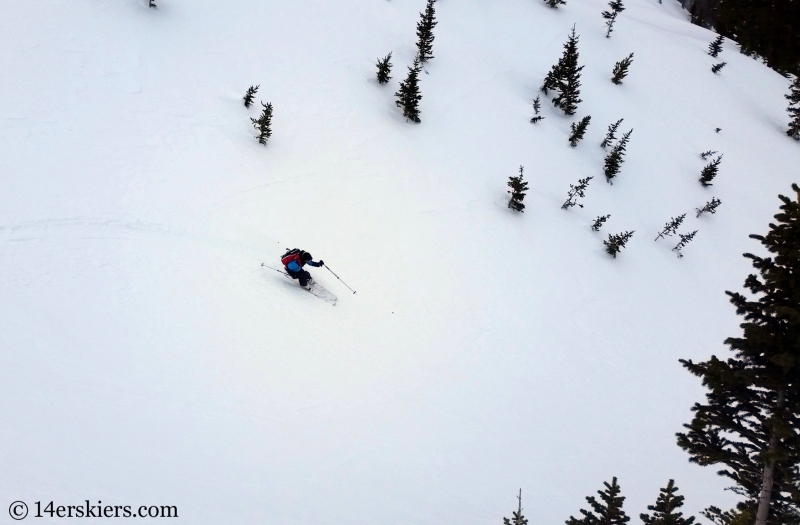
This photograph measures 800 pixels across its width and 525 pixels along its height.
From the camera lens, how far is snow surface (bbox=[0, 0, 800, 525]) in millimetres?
8164

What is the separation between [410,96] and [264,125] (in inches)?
293

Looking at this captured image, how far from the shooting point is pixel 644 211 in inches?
944

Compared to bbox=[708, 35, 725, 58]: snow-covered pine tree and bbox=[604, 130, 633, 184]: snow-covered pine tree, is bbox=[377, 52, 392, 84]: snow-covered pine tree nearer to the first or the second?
bbox=[604, 130, 633, 184]: snow-covered pine tree

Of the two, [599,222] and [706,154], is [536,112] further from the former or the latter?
[706,154]

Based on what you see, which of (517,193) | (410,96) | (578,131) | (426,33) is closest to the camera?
(517,193)

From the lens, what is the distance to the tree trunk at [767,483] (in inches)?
250

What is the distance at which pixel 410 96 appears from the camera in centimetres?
2192

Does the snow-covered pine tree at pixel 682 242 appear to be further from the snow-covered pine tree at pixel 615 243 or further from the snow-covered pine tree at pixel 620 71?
the snow-covered pine tree at pixel 620 71

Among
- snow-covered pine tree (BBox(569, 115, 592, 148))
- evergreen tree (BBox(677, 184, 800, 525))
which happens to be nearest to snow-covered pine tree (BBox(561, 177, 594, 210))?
snow-covered pine tree (BBox(569, 115, 592, 148))

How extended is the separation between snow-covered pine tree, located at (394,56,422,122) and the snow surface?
0.66m

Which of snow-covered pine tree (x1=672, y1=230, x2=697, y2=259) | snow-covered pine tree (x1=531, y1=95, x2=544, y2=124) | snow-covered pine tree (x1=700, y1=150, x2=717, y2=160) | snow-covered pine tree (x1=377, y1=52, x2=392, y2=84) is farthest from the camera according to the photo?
snow-covered pine tree (x1=700, y1=150, x2=717, y2=160)

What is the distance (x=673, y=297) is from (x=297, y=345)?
16.3 metres

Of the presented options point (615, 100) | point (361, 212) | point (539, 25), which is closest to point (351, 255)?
point (361, 212)

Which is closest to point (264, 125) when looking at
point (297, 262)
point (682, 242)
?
point (297, 262)
